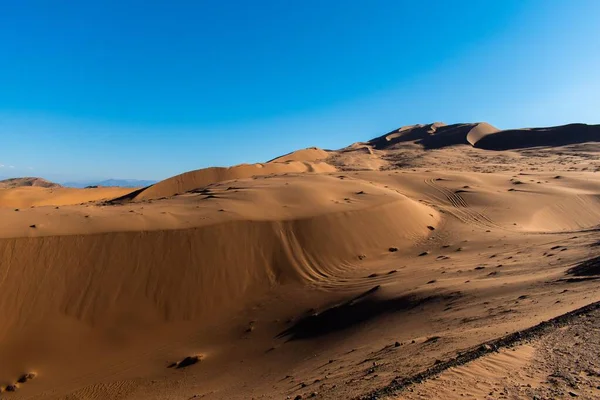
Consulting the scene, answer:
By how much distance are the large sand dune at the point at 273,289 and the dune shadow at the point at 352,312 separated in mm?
44

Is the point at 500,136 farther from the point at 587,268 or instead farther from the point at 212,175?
the point at 587,268

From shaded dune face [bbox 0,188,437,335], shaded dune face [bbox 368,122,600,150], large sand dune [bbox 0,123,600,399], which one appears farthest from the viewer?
shaded dune face [bbox 368,122,600,150]

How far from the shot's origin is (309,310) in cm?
875

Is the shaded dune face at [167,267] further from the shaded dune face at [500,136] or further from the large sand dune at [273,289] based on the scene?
the shaded dune face at [500,136]

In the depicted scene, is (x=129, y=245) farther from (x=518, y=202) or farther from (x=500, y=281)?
(x=518, y=202)

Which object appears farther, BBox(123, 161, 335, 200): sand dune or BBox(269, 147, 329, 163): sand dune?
BBox(269, 147, 329, 163): sand dune

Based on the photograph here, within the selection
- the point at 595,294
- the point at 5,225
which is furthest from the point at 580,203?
the point at 5,225

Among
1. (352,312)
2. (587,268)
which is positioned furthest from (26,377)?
(587,268)

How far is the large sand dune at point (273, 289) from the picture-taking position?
5.68 meters

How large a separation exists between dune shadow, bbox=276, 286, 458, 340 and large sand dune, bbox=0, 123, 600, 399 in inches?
1.7

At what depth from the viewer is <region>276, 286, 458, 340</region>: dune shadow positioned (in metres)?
7.19

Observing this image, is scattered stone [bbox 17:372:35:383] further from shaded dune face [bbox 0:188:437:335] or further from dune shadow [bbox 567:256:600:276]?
dune shadow [bbox 567:256:600:276]

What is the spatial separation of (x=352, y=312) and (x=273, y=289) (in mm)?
3076

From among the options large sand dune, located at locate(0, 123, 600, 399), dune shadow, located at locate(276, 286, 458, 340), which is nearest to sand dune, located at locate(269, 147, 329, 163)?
large sand dune, located at locate(0, 123, 600, 399)
